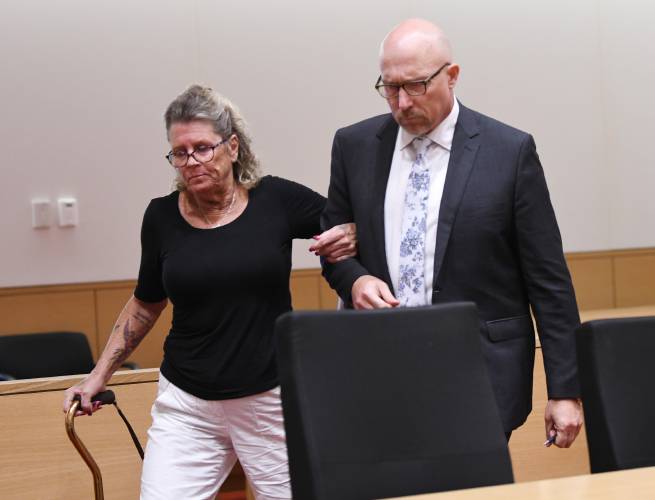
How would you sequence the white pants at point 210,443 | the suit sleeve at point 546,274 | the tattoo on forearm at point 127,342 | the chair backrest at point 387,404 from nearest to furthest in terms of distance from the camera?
the chair backrest at point 387,404
the suit sleeve at point 546,274
the white pants at point 210,443
the tattoo on forearm at point 127,342

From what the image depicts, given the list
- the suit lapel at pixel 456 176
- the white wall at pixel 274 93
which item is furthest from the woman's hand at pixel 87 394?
the white wall at pixel 274 93

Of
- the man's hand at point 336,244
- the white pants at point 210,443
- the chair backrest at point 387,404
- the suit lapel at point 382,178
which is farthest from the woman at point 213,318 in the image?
the chair backrest at point 387,404

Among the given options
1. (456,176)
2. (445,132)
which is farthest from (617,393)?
(445,132)

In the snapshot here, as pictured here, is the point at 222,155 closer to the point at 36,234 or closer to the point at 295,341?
the point at 295,341

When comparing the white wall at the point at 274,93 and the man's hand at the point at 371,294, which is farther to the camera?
the white wall at the point at 274,93

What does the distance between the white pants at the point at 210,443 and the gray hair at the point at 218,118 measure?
2.02 ft

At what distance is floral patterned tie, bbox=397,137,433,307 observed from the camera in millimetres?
2285

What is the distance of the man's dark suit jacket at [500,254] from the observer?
2.27m

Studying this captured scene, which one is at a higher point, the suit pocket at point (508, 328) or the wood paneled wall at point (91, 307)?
the suit pocket at point (508, 328)

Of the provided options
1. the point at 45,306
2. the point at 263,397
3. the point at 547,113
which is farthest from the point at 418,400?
the point at 547,113

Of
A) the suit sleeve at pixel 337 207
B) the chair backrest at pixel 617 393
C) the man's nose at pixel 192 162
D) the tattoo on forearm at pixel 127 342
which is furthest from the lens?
the tattoo on forearm at pixel 127 342

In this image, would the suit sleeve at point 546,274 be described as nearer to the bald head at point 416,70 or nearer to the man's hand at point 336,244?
the bald head at point 416,70

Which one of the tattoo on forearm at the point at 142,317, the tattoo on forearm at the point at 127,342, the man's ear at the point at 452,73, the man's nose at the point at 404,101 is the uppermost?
the man's ear at the point at 452,73

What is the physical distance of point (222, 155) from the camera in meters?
2.69
